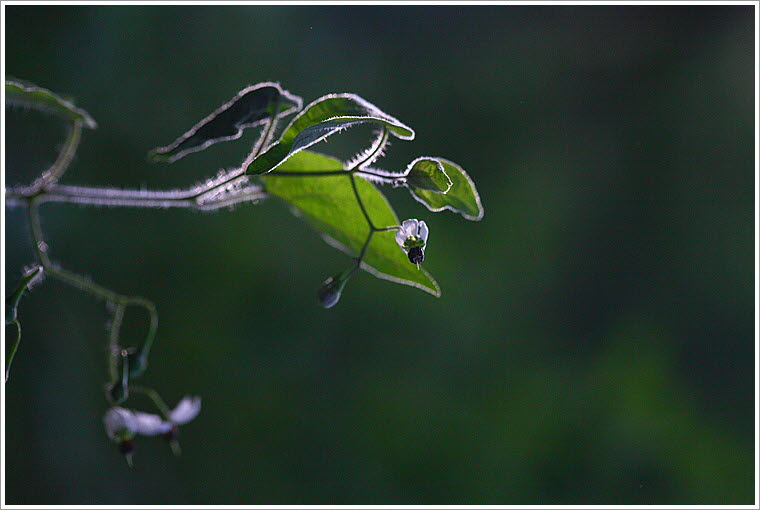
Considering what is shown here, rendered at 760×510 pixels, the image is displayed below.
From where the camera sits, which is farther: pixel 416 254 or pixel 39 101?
pixel 39 101

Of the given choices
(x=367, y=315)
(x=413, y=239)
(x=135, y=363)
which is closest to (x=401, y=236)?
(x=413, y=239)

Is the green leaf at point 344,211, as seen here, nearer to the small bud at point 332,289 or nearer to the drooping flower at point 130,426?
the small bud at point 332,289

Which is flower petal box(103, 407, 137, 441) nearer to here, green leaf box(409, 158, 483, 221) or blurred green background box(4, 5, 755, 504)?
green leaf box(409, 158, 483, 221)

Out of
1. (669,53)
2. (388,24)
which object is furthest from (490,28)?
(669,53)

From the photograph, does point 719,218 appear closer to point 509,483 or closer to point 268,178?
point 509,483

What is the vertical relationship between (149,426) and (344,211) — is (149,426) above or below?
below

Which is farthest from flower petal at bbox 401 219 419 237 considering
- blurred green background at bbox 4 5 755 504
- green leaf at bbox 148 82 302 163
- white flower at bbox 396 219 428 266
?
blurred green background at bbox 4 5 755 504

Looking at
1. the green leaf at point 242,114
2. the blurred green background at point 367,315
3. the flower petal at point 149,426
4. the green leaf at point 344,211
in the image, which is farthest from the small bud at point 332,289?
the blurred green background at point 367,315

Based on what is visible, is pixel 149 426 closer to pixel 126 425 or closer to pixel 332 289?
pixel 126 425

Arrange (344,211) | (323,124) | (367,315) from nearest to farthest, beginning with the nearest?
(323,124) → (344,211) → (367,315)
